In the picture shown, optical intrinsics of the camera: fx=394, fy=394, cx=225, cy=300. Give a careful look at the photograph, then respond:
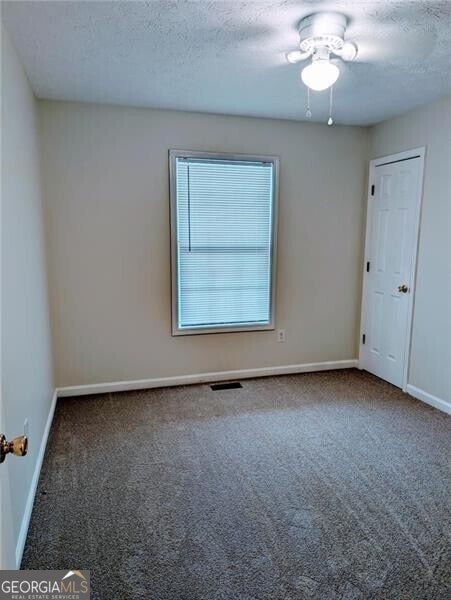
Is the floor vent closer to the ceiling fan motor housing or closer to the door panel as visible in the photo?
the door panel

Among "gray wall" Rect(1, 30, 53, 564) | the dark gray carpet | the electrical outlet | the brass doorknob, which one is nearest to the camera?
the brass doorknob

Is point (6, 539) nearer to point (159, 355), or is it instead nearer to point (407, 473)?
point (407, 473)

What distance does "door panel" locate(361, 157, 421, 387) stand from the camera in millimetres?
3479

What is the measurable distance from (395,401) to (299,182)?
2186 millimetres

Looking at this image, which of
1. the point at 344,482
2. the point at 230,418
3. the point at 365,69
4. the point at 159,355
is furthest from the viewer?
the point at 159,355

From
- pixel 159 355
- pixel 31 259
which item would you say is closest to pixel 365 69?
pixel 31 259

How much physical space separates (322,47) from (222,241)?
1.83m

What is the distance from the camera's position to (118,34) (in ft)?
6.80

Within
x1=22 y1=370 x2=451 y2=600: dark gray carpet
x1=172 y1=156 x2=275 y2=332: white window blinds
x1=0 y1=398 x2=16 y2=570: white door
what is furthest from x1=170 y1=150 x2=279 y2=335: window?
x1=0 y1=398 x2=16 y2=570: white door

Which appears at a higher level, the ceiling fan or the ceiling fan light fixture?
the ceiling fan

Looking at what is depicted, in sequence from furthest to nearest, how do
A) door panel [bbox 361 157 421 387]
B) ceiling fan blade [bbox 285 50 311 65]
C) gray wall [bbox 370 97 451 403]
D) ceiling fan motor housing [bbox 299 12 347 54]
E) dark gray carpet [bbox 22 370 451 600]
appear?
door panel [bbox 361 157 421 387] → gray wall [bbox 370 97 451 403] → ceiling fan blade [bbox 285 50 311 65] → ceiling fan motor housing [bbox 299 12 347 54] → dark gray carpet [bbox 22 370 451 600]

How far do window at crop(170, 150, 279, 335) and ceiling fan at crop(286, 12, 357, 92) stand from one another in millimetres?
1330

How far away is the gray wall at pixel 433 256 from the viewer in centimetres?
311

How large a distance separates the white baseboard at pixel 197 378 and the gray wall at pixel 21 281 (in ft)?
1.63
